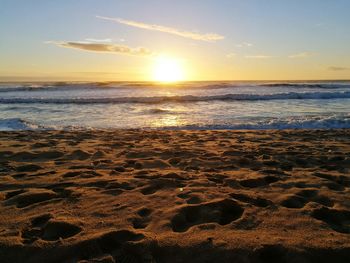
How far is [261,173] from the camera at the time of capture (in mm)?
5020

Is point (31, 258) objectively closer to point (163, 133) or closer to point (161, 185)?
point (161, 185)

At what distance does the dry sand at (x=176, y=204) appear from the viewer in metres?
2.72

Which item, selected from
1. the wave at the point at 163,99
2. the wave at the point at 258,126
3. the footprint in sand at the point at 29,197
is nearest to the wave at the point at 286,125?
the wave at the point at 258,126

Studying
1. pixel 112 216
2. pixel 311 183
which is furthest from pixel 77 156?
pixel 311 183

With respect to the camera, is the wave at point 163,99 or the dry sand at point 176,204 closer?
the dry sand at point 176,204

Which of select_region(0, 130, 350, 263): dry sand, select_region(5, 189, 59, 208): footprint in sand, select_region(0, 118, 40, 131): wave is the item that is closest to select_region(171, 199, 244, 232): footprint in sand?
select_region(0, 130, 350, 263): dry sand

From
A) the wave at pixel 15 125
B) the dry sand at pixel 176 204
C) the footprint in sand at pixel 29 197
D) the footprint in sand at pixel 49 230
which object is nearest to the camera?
the dry sand at pixel 176 204

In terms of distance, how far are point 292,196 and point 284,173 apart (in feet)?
3.67

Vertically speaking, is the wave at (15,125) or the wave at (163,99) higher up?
the wave at (163,99)

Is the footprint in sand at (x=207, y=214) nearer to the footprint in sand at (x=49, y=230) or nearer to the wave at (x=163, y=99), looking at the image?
the footprint in sand at (x=49, y=230)

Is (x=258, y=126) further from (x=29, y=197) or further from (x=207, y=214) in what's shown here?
(x=29, y=197)

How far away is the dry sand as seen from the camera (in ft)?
8.93

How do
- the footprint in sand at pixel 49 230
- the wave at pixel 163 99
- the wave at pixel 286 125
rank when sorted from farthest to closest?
the wave at pixel 163 99 → the wave at pixel 286 125 → the footprint in sand at pixel 49 230

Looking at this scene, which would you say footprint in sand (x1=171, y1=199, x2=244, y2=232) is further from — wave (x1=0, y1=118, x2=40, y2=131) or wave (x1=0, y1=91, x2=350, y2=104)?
wave (x1=0, y1=91, x2=350, y2=104)
